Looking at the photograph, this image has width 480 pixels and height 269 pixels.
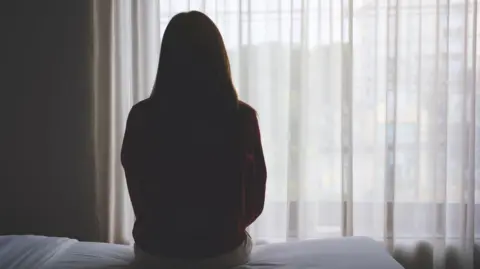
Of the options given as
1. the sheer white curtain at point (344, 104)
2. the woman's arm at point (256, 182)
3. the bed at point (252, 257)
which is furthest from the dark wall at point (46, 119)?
the woman's arm at point (256, 182)

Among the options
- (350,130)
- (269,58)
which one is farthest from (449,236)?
(269,58)

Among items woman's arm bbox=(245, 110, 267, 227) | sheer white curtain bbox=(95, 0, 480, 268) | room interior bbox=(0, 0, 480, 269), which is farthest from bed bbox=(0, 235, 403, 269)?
room interior bbox=(0, 0, 480, 269)

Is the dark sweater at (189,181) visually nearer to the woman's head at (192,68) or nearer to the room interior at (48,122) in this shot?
the woman's head at (192,68)

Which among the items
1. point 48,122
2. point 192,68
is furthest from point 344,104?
point 48,122

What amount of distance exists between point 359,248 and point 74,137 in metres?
1.59

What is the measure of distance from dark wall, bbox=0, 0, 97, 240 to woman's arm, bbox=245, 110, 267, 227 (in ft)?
4.26

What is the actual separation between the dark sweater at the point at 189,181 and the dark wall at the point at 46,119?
1.25 m

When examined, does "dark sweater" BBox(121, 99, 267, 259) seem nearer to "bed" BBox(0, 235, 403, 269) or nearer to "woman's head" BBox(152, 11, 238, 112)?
"woman's head" BBox(152, 11, 238, 112)

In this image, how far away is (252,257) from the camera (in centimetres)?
159

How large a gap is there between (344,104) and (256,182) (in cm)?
110

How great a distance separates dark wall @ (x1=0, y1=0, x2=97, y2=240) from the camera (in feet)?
8.27

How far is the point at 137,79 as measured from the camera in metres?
2.46

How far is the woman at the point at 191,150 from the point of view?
4.41ft

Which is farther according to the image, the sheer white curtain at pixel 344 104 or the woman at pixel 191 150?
the sheer white curtain at pixel 344 104
